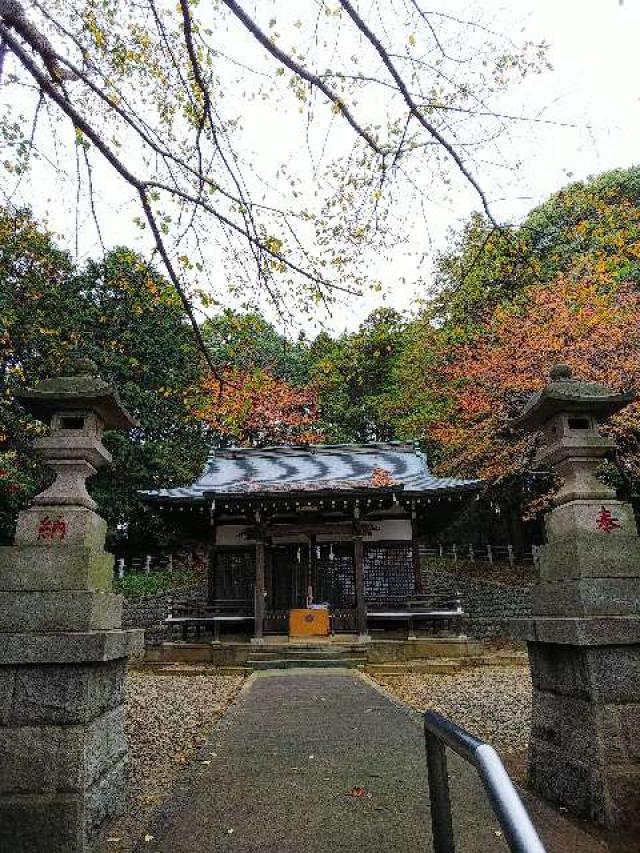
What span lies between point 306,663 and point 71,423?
8.93 m

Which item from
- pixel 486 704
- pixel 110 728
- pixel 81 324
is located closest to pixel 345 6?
pixel 110 728

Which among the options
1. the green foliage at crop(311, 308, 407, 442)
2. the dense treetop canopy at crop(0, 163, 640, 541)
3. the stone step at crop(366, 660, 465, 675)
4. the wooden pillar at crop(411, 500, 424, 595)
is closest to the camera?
the dense treetop canopy at crop(0, 163, 640, 541)

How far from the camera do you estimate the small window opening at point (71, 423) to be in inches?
145

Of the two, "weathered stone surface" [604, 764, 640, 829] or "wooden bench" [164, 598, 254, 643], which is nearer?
"weathered stone surface" [604, 764, 640, 829]

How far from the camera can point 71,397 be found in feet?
11.8

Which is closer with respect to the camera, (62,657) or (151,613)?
(62,657)

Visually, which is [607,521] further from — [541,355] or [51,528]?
[541,355]

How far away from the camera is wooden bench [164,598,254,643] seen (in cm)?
1271

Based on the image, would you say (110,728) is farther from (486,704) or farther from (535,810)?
(486,704)

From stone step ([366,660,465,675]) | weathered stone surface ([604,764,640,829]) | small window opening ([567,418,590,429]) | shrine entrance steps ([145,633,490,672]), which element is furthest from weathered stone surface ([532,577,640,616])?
shrine entrance steps ([145,633,490,672])

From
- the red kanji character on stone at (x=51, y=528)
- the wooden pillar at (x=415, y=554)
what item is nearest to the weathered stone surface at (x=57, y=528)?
the red kanji character on stone at (x=51, y=528)

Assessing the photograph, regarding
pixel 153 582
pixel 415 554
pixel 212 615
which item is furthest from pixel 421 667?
pixel 153 582

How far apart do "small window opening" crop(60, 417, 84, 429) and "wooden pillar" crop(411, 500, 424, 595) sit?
10.4 m

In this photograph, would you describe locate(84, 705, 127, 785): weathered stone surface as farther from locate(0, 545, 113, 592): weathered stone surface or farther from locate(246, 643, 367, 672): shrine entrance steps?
locate(246, 643, 367, 672): shrine entrance steps
